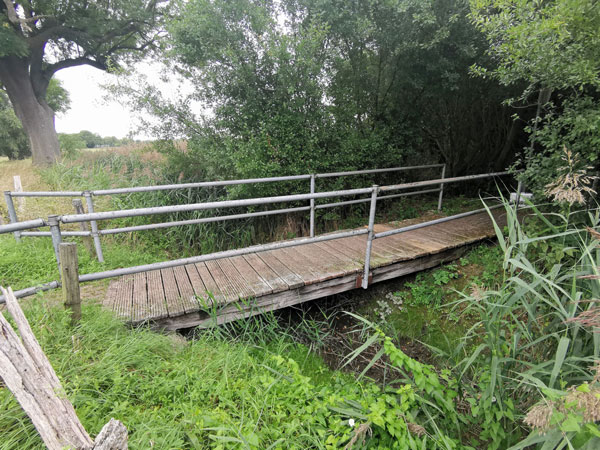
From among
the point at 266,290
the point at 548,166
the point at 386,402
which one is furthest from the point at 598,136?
the point at 266,290

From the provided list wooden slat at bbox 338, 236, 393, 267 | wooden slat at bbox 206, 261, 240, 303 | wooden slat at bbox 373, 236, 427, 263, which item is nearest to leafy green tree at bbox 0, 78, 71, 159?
wooden slat at bbox 206, 261, 240, 303

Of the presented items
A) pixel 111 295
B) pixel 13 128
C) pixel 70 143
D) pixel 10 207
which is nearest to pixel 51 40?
pixel 70 143

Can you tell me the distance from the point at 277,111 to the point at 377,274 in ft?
9.99

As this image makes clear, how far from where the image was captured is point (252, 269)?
3082mm

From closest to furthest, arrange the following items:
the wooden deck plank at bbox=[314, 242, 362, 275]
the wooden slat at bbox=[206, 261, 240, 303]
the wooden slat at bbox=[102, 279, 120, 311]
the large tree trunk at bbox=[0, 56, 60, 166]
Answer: the wooden slat at bbox=[102, 279, 120, 311] < the wooden slat at bbox=[206, 261, 240, 303] < the wooden deck plank at bbox=[314, 242, 362, 275] < the large tree trunk at bbox=[0, 56, 60, 166]

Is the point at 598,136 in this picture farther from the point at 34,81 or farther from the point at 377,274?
the point at 34,81

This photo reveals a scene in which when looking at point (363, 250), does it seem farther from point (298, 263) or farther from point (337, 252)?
point (298, 263)

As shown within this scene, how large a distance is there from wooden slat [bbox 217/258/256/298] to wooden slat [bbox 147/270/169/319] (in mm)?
607

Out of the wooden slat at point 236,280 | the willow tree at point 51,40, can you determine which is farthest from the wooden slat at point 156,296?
the willow tree at point 51,40

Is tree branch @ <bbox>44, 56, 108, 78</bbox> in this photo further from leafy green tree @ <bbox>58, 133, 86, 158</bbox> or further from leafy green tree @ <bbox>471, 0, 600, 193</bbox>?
leafy green tree @ <bbox>471, 0, 600, 193</bbox>

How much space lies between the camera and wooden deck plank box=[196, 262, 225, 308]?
2416mm

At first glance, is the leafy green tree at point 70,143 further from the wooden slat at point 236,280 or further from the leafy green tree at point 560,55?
the leafy green tree at point 560,55

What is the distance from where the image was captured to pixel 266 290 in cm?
261

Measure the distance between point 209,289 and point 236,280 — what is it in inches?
11.2
